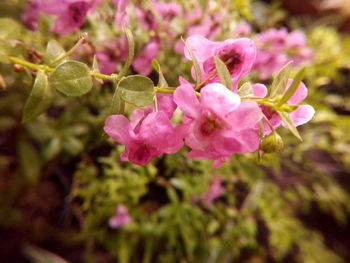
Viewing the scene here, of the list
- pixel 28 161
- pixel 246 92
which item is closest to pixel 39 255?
pixel 28 161

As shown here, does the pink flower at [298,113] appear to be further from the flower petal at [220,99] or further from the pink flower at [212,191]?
the pink flower at [212,191]

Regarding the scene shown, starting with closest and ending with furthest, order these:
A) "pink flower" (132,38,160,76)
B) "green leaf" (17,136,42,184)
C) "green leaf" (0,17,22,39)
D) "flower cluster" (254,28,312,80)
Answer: "green leaf" (0,17,22,39) → "pink flower" (132,38,160,76) → "flower cluster" (254,28,312,80) → "green leaf" (17,136,42,184)

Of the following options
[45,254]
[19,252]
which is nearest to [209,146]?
[45,254]

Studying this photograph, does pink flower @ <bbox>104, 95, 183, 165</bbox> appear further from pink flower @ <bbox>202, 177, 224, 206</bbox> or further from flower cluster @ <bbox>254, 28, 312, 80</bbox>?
pink flower @ <bbox>202, 177, 224, 206</bbox>

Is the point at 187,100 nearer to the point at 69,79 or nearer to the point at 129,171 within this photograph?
the point at 69,79

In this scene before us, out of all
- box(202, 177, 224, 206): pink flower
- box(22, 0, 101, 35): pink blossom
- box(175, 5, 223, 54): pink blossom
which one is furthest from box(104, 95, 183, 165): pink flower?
box(202, 177, 224, 206): pink flower

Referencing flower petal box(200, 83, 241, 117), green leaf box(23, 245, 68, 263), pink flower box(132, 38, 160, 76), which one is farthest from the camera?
green leaf box(23, 245, 68, 263)
